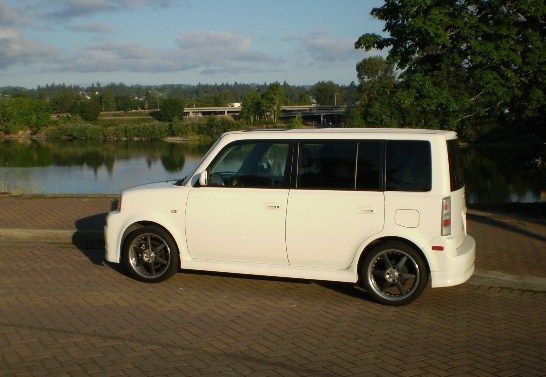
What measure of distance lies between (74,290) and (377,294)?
10.6ft

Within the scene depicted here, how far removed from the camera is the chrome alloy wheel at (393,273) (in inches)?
256

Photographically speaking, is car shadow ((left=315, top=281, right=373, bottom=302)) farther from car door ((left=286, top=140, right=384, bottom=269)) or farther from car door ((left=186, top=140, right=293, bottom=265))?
car door ((left=186, top=140, right=293, bottom=265))

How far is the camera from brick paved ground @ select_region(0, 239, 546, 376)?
4891 millimetres

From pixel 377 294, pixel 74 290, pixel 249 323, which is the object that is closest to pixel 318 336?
pixel 249 323

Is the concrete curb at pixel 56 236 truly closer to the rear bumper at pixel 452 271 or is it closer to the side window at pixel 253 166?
the side window at pixel 253 166

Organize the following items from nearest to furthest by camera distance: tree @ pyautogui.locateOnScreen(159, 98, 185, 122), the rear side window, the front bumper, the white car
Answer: the white car → the rear side window → the front bumper → tree @ pyautogui.locateOnScreen(159, 98, 185, 122)

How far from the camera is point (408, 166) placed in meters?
6.52

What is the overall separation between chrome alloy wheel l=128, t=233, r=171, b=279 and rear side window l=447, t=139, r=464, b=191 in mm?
3151

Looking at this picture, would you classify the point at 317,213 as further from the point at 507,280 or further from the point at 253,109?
the point at 253,109

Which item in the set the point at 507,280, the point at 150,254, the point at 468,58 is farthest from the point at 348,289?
the point at 468,58

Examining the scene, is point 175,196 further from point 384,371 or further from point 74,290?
point 384,371

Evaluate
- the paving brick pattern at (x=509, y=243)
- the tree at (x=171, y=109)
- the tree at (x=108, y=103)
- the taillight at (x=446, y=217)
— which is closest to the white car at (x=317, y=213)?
the taillight at (x=446, y=217)

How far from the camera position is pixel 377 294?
Answer: 6582mm

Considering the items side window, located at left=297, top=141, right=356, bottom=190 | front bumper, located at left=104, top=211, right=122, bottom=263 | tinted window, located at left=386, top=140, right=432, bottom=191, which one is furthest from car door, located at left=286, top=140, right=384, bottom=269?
front bumper, located at left=104, top=211, right=122, bottom=263
